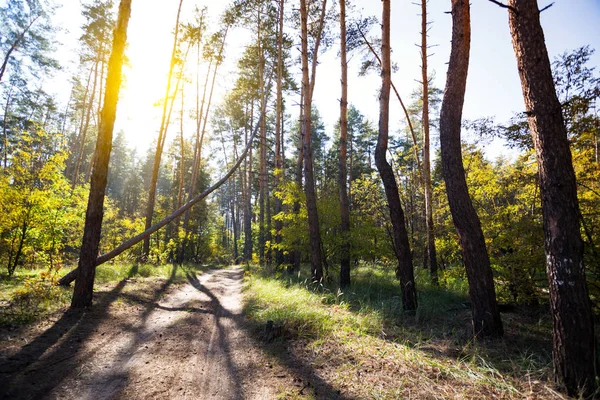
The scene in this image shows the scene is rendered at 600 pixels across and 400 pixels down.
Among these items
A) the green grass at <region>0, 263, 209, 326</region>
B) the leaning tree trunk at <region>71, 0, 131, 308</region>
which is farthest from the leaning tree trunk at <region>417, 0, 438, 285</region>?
the green grass at <region>0, 263, 209, 326</region>

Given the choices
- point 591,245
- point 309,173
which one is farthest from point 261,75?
point 591,245

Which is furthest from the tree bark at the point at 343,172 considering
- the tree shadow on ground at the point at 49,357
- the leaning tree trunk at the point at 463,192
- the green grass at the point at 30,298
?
the green grass at the point at 30,298

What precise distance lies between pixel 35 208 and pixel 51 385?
727cm

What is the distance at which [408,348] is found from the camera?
3840mm

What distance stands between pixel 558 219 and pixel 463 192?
1578 millimetres

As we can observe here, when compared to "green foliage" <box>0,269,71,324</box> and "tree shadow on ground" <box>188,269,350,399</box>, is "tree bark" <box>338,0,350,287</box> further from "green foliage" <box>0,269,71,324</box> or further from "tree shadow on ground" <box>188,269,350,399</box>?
"green foliage" <box>0,269,71,324</box>

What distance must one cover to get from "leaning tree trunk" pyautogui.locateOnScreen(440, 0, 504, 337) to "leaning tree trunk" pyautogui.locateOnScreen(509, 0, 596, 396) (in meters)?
1.13

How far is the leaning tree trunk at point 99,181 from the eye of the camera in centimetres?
578

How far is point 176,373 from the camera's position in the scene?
3.47 meters

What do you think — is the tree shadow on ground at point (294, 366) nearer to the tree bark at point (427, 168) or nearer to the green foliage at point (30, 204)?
the green foliage at point (30, 204)

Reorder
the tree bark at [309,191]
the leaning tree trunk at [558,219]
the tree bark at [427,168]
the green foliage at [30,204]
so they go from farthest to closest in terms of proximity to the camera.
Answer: the tree bark at [427,168]
the tree bark at [309,191]
the green foliage at [30,204]
the leaning tree trunk at [558,219]

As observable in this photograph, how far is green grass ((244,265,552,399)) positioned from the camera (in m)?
2.86

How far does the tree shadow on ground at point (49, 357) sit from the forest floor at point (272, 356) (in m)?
0.01

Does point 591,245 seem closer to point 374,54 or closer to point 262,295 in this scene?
point 262,295
